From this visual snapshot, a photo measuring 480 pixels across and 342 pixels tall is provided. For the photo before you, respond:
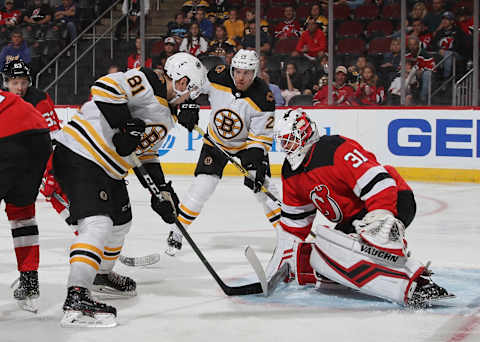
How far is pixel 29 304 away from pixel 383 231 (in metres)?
1.39

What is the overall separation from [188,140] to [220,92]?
416 cm

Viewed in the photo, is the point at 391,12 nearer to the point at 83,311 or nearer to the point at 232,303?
the point at 232,303

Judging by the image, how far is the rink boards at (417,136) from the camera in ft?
25.0

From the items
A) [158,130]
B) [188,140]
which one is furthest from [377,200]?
[188,140]

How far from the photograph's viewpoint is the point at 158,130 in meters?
3.22

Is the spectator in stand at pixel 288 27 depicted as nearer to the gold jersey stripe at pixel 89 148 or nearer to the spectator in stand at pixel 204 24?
the spectator in stand at pixel 204 24

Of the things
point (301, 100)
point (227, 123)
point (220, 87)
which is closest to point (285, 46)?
point (301, 100)

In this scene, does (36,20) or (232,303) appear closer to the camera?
(232,303)

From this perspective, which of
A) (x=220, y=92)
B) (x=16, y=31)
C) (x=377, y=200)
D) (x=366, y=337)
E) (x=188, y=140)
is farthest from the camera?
(x=16, y=31)

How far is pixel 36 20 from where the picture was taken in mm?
10508

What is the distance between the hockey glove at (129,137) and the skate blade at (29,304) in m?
0.69

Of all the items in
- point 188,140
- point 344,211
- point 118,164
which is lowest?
point 188,140

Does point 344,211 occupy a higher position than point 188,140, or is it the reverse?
point 344,211

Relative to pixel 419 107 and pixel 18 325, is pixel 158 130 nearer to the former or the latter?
pixel 18 325
